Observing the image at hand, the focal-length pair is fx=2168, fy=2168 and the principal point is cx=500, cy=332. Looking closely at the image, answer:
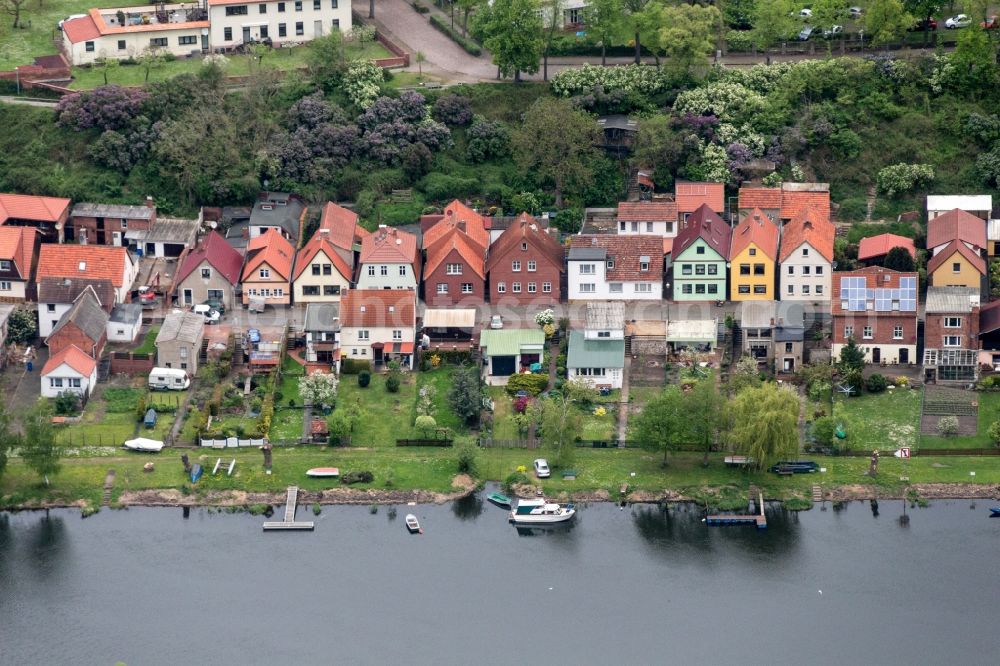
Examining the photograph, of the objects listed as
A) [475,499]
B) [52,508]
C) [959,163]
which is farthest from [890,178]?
[52,508]

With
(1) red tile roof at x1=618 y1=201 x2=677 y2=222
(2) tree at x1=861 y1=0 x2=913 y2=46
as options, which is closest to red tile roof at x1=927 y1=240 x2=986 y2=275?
(1) red tile roof at x1=618 y1=201 x2=677 y2=222

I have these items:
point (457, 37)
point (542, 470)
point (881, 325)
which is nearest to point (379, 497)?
point (542, 470)

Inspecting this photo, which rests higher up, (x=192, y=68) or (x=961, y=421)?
(x=192, y=68)

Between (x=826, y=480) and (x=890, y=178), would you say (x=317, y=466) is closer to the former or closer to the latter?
(x=826, y=480)

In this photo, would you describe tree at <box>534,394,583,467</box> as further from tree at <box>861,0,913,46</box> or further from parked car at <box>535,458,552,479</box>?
tree at <box>861,0,913,46</box>

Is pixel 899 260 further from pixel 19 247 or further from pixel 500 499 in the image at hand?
pixel 19 247

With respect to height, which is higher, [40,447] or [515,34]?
[515,34]
